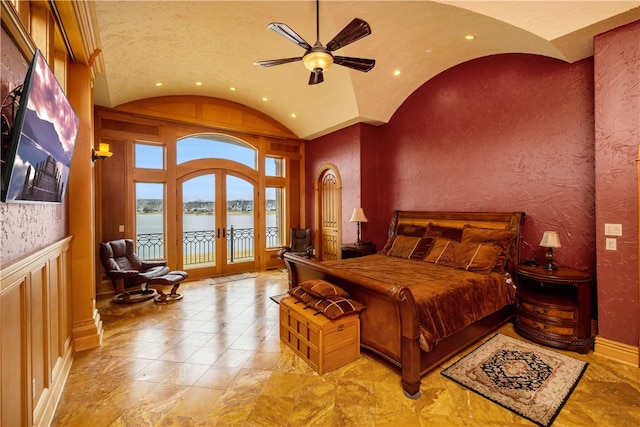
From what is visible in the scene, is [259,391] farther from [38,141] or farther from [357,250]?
→ [357,250]

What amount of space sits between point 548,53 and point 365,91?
92.8 inches

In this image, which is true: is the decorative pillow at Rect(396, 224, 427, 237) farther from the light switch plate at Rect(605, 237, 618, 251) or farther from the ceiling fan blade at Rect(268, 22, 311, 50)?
the ceiling fan blade at Rect(268, 22, 311, 50)

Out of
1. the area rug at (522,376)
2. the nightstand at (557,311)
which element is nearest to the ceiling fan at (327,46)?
the nightstand at (557,311)

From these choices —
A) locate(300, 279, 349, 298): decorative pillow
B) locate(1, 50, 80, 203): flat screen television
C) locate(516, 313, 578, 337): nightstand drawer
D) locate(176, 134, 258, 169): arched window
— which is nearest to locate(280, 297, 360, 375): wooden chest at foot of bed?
locate(300, 279, 349, 298): decorative pillow

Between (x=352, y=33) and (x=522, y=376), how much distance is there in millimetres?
3343

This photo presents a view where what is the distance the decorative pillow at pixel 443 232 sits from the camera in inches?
156

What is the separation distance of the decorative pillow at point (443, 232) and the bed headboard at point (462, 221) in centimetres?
10

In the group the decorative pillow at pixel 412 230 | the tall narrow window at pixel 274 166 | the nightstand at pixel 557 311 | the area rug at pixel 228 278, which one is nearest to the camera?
the nightstand at pixel 557 311

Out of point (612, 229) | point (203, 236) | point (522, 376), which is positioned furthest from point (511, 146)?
point (203, 236)

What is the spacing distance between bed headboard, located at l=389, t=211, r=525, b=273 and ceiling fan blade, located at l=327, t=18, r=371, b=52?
2.89 meters

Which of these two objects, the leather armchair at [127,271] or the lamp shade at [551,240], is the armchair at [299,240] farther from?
the lamp shade at [551,240]

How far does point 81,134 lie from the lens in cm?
286

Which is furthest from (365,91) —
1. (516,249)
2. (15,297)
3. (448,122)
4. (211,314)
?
(15,297)

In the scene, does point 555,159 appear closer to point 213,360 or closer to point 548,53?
point 548,53
